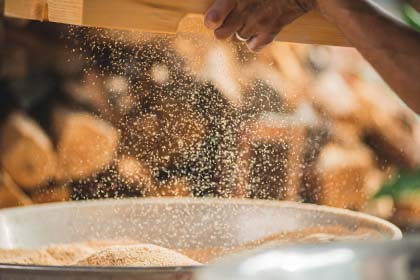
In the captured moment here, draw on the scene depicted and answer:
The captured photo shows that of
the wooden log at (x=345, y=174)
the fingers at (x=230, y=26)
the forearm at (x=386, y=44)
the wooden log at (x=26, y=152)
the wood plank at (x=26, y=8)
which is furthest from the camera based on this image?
the wooden log at (x=345, y=174)

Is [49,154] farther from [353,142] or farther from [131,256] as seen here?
[131,256]

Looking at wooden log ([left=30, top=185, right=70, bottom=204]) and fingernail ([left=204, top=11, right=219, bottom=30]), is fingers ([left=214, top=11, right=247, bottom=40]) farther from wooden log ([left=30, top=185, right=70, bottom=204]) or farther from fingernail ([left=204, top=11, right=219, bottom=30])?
wooden log ([left=30, top=185, right=70, bottom=204])

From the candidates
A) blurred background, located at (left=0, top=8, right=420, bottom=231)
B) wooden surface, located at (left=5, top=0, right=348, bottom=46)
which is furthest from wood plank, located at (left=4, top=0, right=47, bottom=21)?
blurred background, located at (left=0, top=8, right=420, bottom=231)

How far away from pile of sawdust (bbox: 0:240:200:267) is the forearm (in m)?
0.29

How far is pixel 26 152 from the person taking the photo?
1.93 m

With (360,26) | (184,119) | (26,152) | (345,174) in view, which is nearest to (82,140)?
(26,152)

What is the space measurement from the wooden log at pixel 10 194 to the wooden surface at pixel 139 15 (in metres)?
1.00

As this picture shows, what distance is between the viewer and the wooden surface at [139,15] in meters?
0.98

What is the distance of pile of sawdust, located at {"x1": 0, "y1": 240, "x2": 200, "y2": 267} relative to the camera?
842mm

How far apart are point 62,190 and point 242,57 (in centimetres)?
60

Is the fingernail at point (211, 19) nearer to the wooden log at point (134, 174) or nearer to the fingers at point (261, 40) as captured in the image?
the fingers at point (261, 40)

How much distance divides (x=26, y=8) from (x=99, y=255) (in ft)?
1.08

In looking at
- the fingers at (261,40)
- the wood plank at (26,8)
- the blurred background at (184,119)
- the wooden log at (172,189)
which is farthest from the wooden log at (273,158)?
the wood plank at (26,8)

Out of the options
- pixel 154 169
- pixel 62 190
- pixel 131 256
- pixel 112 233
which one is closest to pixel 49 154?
pixel 62 190
